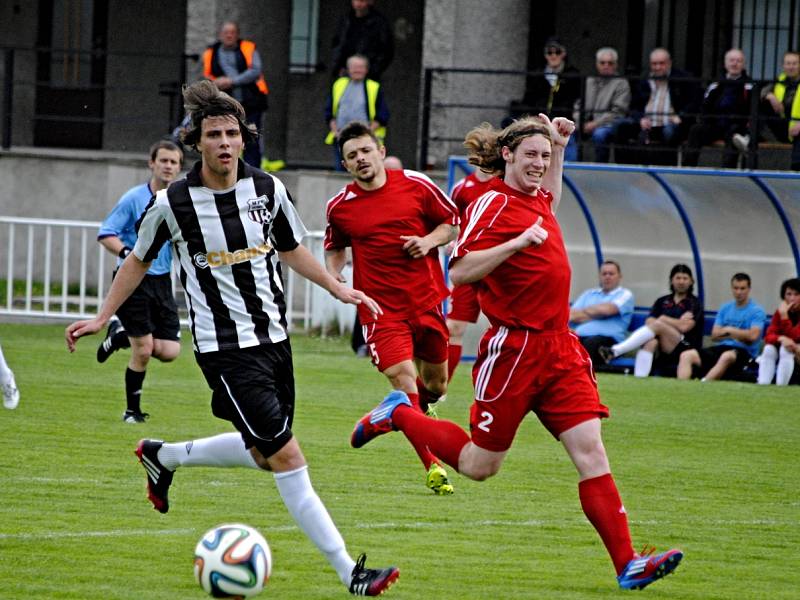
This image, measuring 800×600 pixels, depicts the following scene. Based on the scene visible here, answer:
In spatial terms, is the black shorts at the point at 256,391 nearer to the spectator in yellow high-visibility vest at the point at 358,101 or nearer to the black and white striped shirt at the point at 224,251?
the black and white striped shirt at the point at 224,251

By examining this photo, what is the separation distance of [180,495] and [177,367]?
277 inches

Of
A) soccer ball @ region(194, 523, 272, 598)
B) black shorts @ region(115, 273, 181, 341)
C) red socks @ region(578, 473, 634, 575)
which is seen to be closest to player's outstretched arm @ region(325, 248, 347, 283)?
black shorts @ region(115, 273, 181, 341)

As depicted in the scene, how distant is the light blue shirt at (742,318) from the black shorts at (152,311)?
688 cm

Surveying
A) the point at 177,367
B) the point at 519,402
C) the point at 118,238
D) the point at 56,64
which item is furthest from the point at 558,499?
the point at 56,64

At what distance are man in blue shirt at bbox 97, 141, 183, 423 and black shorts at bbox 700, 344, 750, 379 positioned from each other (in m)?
6.61

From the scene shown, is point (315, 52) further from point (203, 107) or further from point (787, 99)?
point (203, 107)

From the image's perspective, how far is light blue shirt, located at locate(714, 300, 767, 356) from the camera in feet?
52.5

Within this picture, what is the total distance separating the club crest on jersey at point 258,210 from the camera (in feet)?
21.2

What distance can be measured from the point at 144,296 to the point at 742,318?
7284 millimetres

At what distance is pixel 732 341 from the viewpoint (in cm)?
1614

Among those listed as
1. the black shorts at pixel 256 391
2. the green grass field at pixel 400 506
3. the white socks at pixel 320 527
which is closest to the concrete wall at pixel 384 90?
the green grass field at pixel 400 506

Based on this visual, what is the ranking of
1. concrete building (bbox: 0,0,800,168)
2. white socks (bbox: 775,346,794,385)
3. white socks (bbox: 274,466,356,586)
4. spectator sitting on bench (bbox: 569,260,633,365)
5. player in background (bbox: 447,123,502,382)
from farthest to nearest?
concrete building (bbox: 0,0,800,168), spectator sitting on bench (bbox: 569,260,633,365), white socks (bbox: 775,346,794,385), player in background (bbox: 447,123,502,382), white socks (bbox: 274,466,356,586)

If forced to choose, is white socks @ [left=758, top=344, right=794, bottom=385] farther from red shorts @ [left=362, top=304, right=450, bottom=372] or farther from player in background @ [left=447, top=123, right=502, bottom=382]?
red shorts @ [left=362, top=304, right=450, bottom=372]

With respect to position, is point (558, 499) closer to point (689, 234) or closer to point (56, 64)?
point (689, 234)
